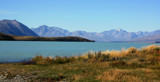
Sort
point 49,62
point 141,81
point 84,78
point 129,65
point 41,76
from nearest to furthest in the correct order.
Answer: point 141,81, point 84,78, point 41,76, point 129,65, point 49,62

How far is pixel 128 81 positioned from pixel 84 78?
9.48 ft

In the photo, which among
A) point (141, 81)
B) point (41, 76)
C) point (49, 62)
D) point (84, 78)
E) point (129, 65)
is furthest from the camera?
point (49, 62)

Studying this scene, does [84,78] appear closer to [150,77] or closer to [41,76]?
[41,76]

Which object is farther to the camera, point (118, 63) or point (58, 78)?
point (118, 63)

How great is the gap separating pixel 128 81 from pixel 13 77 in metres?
7.83

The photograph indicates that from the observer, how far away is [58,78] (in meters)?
14.3

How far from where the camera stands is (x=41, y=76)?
14.9m

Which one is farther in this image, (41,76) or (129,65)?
(129,65)

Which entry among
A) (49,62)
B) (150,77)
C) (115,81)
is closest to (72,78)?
(115,81)

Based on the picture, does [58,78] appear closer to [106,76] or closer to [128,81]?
[106,76]

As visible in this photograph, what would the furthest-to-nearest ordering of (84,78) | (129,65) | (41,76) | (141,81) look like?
1. (129,65)
2. (41,76)
3. (84,78)
4. (141,81)

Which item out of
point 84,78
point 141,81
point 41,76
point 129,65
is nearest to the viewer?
point 141,81

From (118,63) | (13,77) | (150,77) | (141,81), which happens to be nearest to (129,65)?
(118,63)

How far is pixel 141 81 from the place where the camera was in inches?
492
